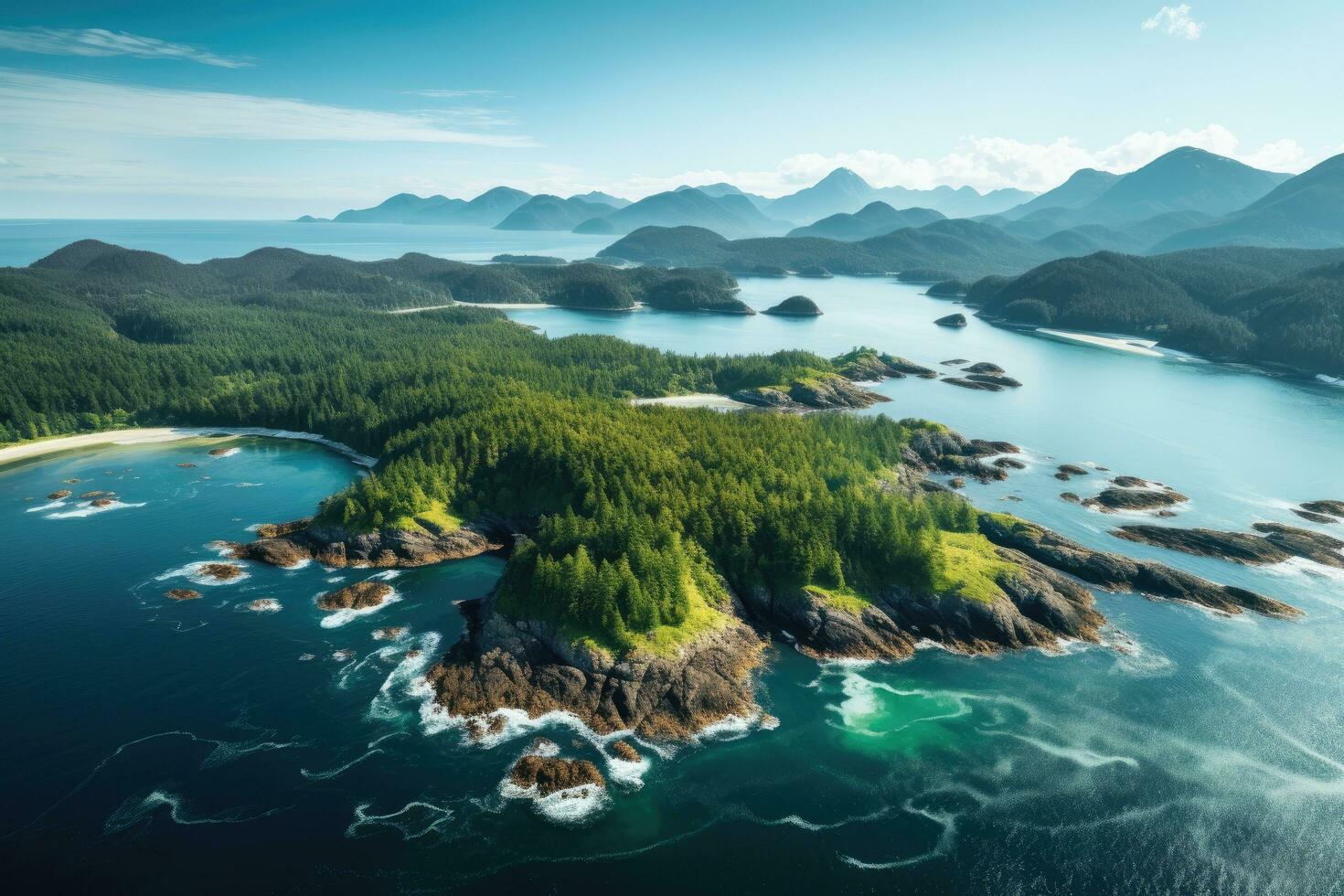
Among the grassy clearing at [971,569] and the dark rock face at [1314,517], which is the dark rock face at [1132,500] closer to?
the dark rock face at [1314,517]

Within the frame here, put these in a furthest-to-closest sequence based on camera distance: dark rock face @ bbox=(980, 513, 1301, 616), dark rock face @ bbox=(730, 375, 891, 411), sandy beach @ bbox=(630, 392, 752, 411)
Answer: dark rock face @ bbox=(730, 375, 891, 411) → sandy beach @ bbox=(630, 392, 752, 411) → dark rock face @ bbox=(980, 513, 1301, 616)

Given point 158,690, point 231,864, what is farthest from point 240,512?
point 231,864

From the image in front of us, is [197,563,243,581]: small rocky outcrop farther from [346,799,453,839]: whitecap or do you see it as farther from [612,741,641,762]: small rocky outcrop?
[612,741,641,762]: small rocky outcrop

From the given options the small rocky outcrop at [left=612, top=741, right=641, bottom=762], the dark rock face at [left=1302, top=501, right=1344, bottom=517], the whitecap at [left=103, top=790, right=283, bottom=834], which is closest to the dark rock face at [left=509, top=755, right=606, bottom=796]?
the small rocky outcrop at [left=612, top=741, right=641, bottom=762]

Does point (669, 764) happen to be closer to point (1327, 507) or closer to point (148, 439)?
point (1327, 507)

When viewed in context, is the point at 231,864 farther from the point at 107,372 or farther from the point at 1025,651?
the point at 107,372

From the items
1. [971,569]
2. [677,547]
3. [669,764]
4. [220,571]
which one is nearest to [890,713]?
[669,764]

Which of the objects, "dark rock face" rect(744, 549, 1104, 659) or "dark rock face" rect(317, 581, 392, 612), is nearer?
"dark rock face" rect(744, 549, 1104, 659)

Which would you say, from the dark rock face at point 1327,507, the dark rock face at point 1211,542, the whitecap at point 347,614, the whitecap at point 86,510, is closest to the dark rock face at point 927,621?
the dark rock face at point 1211,542
